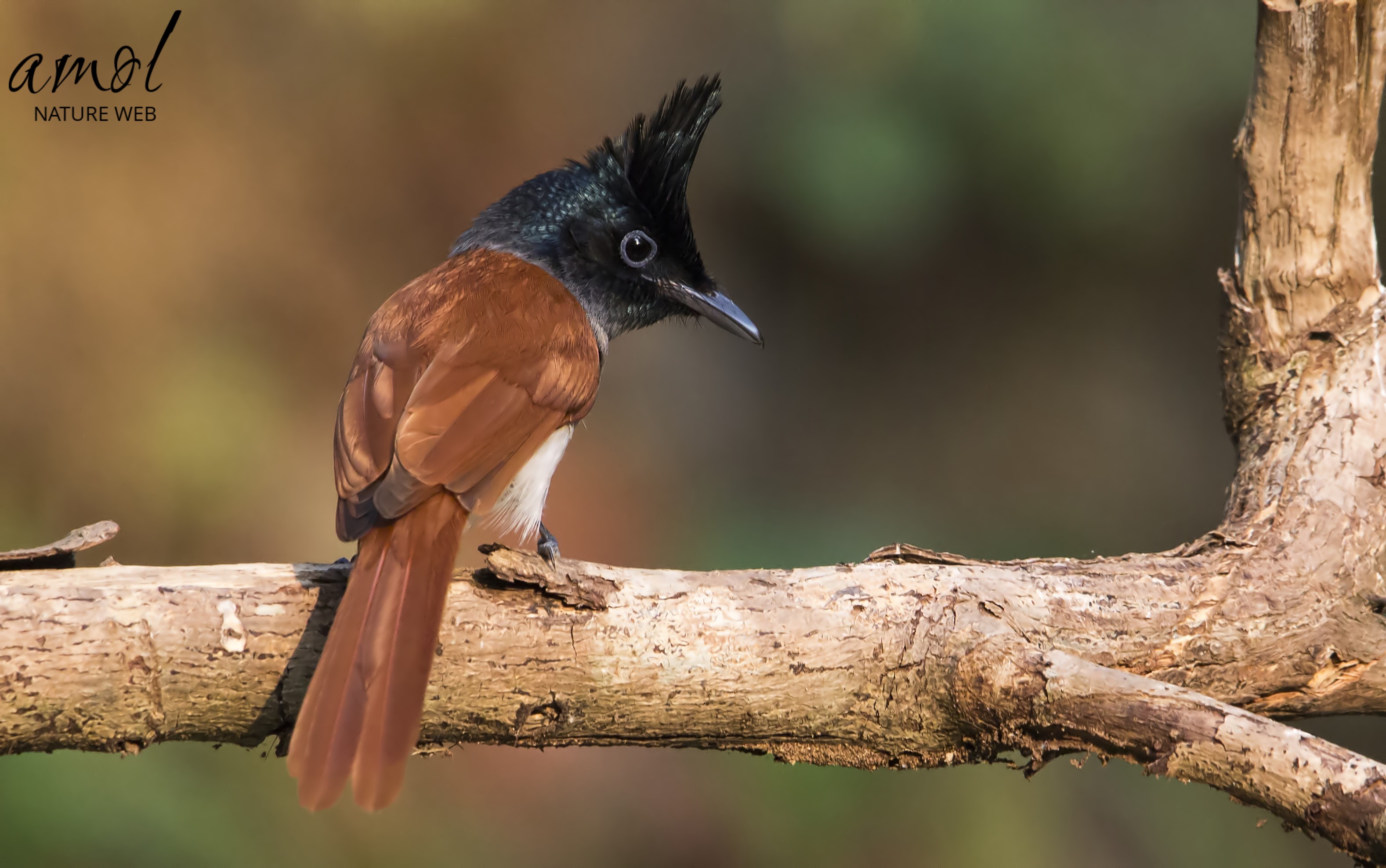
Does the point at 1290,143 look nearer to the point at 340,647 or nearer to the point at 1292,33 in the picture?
the point at 1292,33

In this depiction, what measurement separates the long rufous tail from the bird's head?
1285 millimetres

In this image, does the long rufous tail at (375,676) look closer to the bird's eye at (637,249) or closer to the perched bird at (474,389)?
the perched bird at (474,389)

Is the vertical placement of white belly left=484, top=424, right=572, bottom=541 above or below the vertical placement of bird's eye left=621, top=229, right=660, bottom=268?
below

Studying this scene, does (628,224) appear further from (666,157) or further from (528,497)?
(528,497)

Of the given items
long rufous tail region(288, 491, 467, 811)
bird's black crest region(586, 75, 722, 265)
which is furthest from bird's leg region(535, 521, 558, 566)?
bird's black crest region(586, 75, 722, 265)

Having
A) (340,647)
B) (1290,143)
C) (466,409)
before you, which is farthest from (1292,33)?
(340,647)

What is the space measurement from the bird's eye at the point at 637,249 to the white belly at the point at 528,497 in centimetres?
66

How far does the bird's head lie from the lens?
10.7ft

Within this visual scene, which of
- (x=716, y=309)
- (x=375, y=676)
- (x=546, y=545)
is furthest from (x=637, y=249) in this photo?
(x=375, y=676)

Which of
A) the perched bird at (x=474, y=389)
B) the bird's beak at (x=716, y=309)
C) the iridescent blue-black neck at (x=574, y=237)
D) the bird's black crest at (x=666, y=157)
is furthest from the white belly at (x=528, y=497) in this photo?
the bird's black crest at (x=666, y=157)

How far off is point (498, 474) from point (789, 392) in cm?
384

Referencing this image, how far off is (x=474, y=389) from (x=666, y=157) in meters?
1.08

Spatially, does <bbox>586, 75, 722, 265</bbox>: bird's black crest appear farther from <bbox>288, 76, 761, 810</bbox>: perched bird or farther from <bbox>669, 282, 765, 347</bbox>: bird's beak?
<bbox>669, 282, 765, 347</bbox>: bird's beak

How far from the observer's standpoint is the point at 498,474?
2391 millimetres
